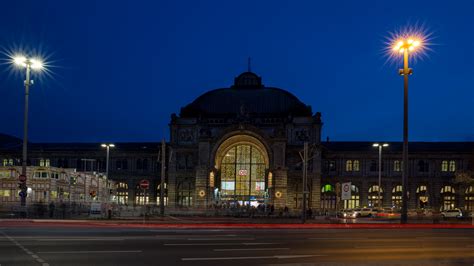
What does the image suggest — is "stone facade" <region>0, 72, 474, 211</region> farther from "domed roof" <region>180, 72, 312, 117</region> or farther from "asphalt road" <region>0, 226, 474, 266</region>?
"asphalt road" <region>0, 226, 474, 266</region>

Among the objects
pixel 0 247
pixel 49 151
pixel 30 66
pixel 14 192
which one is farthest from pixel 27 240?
pixel 49 151

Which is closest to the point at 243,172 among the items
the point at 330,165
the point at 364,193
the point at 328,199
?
the point at 328,199

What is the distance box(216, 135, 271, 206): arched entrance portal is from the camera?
324 ft

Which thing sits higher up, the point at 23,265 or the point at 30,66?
the point at 30,66

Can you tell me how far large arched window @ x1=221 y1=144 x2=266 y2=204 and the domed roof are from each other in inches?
280

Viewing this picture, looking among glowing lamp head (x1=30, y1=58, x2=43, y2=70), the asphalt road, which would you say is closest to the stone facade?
glowing lamp head (x1=30, y1=58, x2=43, y2=70)

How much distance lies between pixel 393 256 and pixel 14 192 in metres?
50.7

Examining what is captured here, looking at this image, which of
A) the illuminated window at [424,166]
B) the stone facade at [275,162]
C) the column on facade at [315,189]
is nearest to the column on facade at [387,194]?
the stone facade at [275,162]

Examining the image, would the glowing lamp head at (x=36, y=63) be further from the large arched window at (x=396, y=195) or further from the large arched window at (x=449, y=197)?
the large arched window at (x=449, y=197)

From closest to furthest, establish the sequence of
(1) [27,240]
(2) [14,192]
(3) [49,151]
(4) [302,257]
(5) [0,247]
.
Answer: (4) [302,257]
(5) [0,247]
(1) [27,240]
(2) [14,192]
(3) [49,151]

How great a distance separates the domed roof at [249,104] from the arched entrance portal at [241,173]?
6.93 meters

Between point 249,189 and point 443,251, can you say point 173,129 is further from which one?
point 443,251

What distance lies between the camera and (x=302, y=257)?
1859cm

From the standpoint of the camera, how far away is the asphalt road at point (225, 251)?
1722cm
